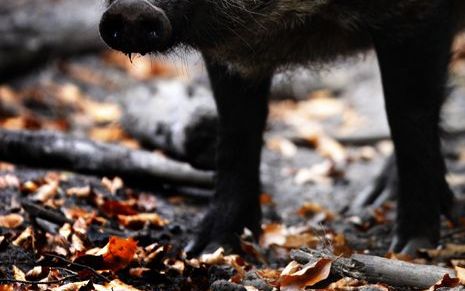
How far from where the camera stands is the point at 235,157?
3549 mm

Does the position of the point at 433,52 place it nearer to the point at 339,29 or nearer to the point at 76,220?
the point at 339,29

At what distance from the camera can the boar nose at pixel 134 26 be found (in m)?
2.33

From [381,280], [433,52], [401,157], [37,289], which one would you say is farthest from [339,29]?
[37,289]

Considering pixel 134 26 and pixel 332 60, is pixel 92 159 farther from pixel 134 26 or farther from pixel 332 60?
pixel 134 26

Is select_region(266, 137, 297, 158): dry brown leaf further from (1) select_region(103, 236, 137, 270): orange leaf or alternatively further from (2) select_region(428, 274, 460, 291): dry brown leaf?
(2) select_region(428, 274, 460, 291): dry brown leaf

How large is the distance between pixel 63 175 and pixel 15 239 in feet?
3.67

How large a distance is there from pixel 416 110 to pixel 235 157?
33.9 inches

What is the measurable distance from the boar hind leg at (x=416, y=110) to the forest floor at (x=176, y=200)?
0.20 metres

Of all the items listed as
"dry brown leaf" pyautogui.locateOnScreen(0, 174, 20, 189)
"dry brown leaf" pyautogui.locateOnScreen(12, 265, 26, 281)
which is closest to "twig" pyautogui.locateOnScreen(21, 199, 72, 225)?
"dry brown leaf" pyautogui.locateOnScreen(12, 265, 26, 281)

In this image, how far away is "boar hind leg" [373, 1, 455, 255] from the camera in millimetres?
3316

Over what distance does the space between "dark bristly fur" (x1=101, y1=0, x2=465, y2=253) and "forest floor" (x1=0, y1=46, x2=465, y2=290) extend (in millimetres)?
206

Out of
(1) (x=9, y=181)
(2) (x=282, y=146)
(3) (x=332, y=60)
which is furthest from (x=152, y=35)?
(2) (x=282, y=146)

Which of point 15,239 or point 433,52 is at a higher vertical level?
point 433,52

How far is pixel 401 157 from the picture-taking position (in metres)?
3.43
